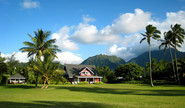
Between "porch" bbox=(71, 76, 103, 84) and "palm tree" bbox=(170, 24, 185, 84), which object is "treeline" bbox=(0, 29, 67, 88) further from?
"palm tree" bbox=(170, 24, 185, 84)

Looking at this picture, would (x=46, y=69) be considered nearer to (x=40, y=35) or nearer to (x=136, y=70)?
(x=40, y=35)

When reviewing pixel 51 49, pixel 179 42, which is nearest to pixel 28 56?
pixel 51 49

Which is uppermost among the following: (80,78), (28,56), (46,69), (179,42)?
(179,42)

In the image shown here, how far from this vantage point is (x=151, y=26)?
30344 mm

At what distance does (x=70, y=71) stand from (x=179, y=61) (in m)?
33.8

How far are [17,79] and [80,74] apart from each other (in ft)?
64.5

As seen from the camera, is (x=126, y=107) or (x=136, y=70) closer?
(x=126, y=107)

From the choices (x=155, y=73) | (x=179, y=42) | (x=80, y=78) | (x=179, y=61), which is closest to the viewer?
(x=179, y=42)

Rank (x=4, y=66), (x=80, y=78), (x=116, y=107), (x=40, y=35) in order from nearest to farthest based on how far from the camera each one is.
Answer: (x=116, y=107), (x=40, y=35), (x=4, y=66), (x=80, y=78)

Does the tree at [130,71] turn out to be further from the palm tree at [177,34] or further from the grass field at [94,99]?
the grass field at [94,99]

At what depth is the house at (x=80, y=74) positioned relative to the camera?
45875 mm

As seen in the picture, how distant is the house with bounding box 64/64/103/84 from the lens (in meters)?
45.9

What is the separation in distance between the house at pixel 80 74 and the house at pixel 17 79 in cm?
1372

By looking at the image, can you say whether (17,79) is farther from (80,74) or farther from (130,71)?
(130,71)
